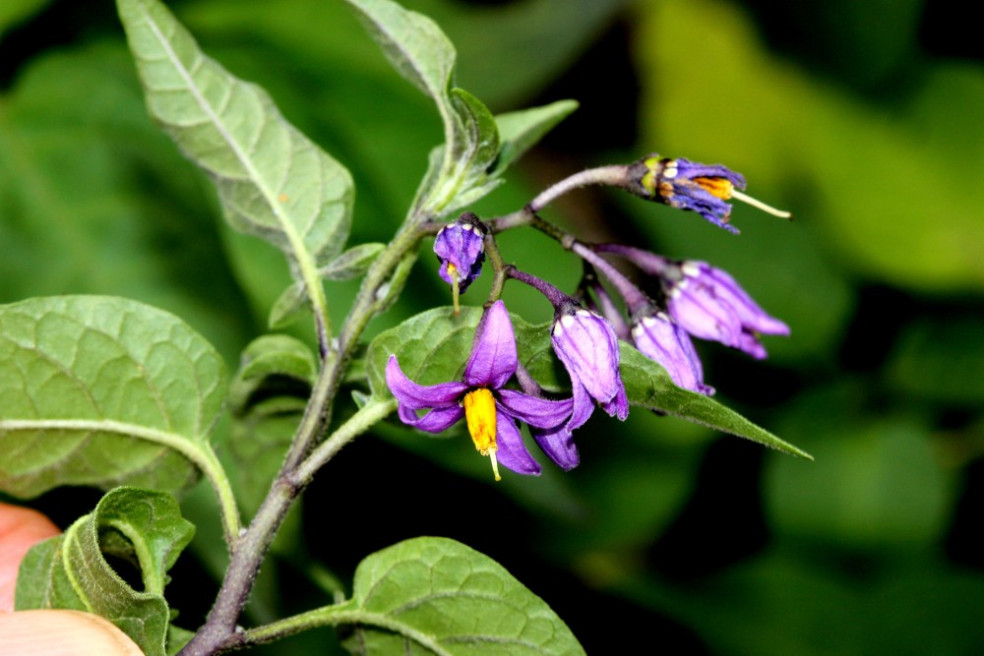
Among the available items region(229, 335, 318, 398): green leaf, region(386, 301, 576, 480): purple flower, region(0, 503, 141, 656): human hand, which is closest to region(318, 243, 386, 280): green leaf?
region(229, 335, 318, 398): green leaf

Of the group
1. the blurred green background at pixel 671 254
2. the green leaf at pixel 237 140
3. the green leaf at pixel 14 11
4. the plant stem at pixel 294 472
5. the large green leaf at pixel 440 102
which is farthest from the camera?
the green leaf at pixel 14 11

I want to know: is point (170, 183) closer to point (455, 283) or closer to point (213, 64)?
point (213, 64)

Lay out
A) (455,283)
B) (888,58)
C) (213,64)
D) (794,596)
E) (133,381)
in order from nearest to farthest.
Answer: (455,283) < (133,381) < (213,64) < (794,596) < (888,58)

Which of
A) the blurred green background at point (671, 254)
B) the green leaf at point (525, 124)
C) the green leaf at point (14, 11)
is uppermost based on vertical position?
the green leaf at point (525, 124)

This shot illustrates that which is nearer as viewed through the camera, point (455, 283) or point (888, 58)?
point (455, 283)

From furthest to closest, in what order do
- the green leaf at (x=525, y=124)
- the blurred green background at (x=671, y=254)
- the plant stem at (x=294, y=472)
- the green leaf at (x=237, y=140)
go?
1. the blurred green background at (x=671, y=254)
2. the green leaf at (x=525, y=124)
3. the green leaf at (x=237, y=140)
4. the plant stem at (x=294, y=472)

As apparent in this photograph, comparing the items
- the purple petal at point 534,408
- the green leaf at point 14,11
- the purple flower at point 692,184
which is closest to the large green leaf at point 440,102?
the purple flower at point 692,184

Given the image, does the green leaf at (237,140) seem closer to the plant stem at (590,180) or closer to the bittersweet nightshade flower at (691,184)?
the plant stem at (590,180)

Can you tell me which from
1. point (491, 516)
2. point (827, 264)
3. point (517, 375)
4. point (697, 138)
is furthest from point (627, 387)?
point (697, 138)

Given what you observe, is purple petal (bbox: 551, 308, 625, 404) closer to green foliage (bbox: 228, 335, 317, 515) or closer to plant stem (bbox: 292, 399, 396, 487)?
plant stem (bbox: 292, 399, 396, 487)
